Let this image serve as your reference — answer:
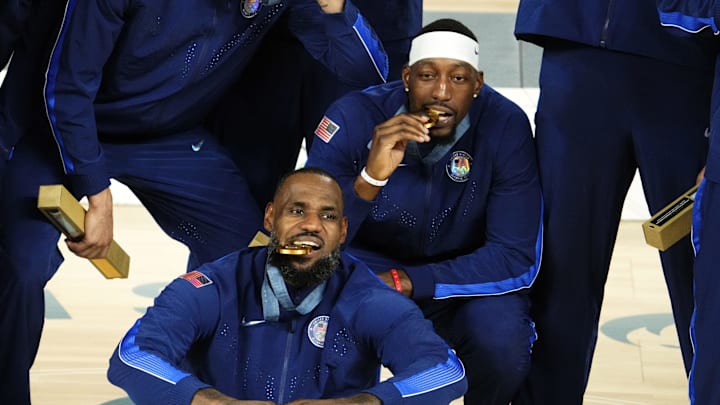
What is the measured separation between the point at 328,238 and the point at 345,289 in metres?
0.13

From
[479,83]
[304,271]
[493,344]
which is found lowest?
[493,344]

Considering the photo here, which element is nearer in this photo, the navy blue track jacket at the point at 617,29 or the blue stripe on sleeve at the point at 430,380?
the blue stripe on sleeve at the point at 430,380

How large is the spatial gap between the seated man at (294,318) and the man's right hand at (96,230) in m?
0.54

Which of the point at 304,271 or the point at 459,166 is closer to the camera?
the point at 304,271

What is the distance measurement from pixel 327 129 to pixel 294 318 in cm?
74

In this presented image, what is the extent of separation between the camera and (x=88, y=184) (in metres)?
4.04

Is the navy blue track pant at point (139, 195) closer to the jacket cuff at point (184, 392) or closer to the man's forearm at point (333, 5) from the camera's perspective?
the man's forearm at point (333, 5)

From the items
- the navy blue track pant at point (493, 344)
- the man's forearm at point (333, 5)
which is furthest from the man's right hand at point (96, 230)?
the navy blue track pant at point (493, 344)

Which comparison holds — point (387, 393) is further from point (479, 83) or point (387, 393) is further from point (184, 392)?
point (479, 83)

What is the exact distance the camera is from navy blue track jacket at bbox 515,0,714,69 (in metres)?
3.83

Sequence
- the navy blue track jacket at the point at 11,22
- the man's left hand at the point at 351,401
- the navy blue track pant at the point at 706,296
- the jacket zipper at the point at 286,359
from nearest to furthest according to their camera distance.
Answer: the man's left hand at the point at 351,401 → the navy blue track pant at the point at 706,296 → the jacket zipper at the point at 286,359 → the navy blue track jacket at the point at 11,22

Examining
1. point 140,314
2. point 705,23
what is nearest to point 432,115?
point 705,23

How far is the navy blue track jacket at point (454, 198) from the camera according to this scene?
160 inches

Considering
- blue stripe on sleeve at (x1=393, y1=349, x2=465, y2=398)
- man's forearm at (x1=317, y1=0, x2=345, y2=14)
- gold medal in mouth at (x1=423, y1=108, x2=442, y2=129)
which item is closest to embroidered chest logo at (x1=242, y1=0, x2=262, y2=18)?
man's forearm at (x1=317, y1=0, x2=345, y2=14)
